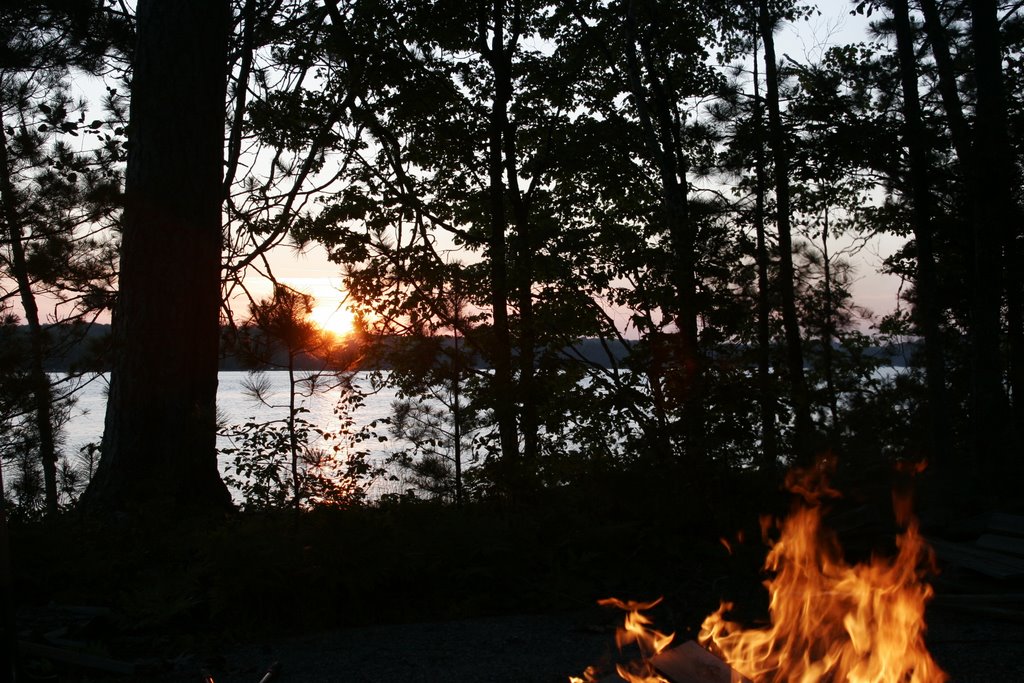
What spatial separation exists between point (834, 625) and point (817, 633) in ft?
0.39

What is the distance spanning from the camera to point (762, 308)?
49.4ft

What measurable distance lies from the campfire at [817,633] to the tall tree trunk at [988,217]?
5758 millimetres

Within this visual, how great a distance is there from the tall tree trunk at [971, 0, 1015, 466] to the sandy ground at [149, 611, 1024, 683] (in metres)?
6.14

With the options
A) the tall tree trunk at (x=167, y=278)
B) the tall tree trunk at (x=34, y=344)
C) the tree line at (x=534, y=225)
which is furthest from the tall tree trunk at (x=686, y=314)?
the tall tree trunk at (x=34, y=344)

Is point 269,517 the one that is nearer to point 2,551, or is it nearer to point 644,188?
point 2,551

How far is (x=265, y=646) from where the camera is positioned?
4301 mm

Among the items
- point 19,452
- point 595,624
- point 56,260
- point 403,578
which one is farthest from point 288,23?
point 595,624

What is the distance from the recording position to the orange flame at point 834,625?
3521 millimetres

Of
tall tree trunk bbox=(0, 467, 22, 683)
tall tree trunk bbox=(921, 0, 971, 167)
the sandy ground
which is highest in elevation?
tall tree trunk bbox=(921, 0, 971, 167)

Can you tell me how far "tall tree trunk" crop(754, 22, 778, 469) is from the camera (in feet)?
20.6

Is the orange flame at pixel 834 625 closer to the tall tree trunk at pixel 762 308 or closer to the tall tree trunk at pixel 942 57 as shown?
the tall tree trunk at pixel 762 308

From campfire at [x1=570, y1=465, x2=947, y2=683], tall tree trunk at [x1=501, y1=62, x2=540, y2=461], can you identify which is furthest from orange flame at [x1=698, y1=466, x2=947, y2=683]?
tall tree trunk at [x1=501, y1=62, x2=540, y2=461]

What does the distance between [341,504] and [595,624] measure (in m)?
1.90

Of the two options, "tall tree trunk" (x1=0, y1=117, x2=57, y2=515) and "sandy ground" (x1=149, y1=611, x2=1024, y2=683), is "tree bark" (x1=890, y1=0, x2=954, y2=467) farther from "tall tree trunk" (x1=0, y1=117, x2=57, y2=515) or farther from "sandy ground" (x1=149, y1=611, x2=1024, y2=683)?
"tall tree trunk" (x1=0, y1=117, x2=57, y2=515)
